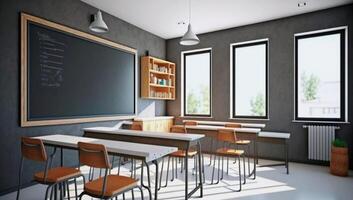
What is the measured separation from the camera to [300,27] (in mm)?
4738

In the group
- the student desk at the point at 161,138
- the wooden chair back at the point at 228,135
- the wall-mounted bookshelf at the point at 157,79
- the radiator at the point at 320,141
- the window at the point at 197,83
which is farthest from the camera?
the window at the point at 197,83

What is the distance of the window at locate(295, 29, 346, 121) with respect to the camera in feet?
14.6

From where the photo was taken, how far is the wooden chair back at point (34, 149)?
214 centimetres

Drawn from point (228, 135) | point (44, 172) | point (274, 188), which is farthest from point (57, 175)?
point (274, 188)

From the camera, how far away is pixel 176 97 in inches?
255

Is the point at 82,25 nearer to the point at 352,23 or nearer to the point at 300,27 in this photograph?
the point at 300,27

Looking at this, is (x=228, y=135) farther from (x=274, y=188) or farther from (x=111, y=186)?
(x=111, y=186)

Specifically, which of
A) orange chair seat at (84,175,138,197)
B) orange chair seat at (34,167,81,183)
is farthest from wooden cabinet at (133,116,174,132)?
orange chair seat at (84,175,138,197)

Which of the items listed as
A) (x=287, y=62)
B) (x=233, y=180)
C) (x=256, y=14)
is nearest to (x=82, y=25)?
(x=256, y=14)

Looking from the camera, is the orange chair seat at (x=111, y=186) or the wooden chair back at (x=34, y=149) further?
the wooden chair back at (x=34, y=149)

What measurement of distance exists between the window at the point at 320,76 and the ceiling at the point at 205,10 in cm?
65

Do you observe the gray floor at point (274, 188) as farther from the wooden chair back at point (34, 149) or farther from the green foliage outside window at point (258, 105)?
the green foliage outside window at point (258, 105)

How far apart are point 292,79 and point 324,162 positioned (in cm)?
180

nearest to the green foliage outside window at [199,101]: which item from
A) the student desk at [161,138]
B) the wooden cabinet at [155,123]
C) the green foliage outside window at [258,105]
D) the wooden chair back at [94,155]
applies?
the wooden cabinet at [155,123]
